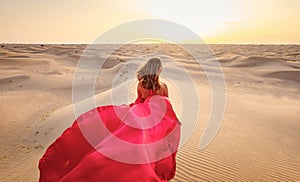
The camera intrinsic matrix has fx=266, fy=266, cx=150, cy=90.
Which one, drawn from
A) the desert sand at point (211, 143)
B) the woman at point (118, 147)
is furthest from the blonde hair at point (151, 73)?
the desert sand at point (211, 143)

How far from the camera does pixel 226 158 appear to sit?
→ 16.1ft

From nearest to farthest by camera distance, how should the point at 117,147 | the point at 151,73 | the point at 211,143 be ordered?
1. the point at 117,147
2. the point at 151,73
3. the point at 211,143

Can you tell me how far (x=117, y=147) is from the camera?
2635mm

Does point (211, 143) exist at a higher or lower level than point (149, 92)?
lower

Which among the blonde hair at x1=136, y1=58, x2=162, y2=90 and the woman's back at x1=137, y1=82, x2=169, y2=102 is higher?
the blonde hair at x1=136, y1=58, x2=162, y2=90

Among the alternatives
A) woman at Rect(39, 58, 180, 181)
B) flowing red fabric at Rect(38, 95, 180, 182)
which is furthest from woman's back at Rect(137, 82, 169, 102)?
flowing red fabric at Rect(38, 95, 180, 182)

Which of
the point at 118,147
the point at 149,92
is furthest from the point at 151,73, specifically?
the point at 118,147

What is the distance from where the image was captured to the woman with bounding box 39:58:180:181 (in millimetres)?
2433

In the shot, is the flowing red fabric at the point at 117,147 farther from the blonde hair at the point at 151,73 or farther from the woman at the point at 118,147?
the blonde hair at the point at 151,73

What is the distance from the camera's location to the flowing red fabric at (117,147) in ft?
7.98

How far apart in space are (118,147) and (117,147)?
1 centimetres

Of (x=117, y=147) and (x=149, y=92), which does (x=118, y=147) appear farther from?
(x=149, y=92)

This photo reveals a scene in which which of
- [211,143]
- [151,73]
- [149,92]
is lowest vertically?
[211,143]

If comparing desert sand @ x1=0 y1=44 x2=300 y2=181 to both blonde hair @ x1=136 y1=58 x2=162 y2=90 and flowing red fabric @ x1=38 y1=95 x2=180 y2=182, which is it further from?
blonde hair @ x1=136 y1=58 x2=162 y2=90
